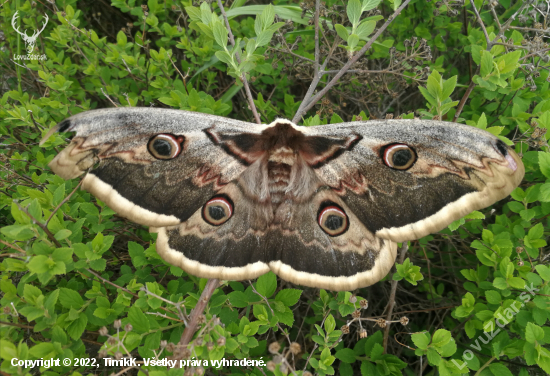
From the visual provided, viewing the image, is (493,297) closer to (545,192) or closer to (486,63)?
(545,192)

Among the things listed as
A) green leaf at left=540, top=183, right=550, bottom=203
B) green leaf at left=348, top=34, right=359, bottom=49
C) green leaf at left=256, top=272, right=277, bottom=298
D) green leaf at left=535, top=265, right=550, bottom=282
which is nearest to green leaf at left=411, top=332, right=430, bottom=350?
green leaf at left=535, top=265, right=550, bottom=282

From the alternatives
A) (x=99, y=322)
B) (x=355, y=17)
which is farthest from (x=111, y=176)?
(x=355, y=17)

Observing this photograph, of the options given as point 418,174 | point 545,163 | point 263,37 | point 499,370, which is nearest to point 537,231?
point 545,163

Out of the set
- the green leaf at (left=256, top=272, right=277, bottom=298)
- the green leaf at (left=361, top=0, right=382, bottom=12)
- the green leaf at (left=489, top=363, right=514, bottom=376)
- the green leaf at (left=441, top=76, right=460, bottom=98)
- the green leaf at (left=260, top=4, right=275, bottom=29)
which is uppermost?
the green leaf at (left=361, top=0, right=382, bottom=12)

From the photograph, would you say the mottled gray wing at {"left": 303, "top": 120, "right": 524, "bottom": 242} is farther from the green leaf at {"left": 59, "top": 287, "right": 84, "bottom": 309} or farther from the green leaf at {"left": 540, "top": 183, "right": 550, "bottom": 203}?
the green leaf at {"left": 59, "top": 287, "right": 84, "bottom": 309}

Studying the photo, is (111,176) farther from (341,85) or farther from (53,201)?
(341,85)

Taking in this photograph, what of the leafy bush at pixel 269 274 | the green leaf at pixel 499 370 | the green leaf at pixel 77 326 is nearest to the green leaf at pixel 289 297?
the leafy bush at pixel 269 274

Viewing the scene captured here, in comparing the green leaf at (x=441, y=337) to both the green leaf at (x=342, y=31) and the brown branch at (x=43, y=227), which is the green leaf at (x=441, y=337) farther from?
the brown branch at (x=43, y=227)
